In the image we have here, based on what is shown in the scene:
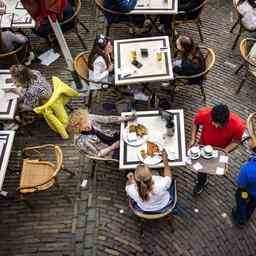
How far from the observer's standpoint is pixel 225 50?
9.32 m

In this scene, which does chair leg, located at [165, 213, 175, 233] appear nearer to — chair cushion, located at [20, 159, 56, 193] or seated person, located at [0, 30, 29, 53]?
chair cushion, located at [20, 159, 56, 193]

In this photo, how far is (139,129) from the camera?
7.09 meters

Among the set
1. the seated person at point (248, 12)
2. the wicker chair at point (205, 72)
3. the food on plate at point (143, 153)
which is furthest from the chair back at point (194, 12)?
the food on plate at point (143, 153)

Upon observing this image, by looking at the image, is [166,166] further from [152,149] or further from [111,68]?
[111,68]

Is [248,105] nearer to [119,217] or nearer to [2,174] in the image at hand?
[119,217]

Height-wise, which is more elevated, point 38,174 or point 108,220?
point 38,174

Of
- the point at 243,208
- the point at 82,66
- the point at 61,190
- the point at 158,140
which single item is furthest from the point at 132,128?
the point at 243,208

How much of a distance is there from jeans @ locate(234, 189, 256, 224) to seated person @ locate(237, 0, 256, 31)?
3.75m

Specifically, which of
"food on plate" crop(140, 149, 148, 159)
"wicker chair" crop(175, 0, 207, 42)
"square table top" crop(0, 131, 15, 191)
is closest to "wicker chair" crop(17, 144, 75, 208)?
"square table top" crop(0, 131, 15, 191)

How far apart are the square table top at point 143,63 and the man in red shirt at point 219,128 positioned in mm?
1322

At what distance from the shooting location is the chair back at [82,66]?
8148 millimetres

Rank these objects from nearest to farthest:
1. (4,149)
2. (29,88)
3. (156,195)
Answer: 1. (156,195)
2. (4,149)
3. (29,88)

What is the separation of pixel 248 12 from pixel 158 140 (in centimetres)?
353

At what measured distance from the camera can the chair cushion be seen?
714 cm
